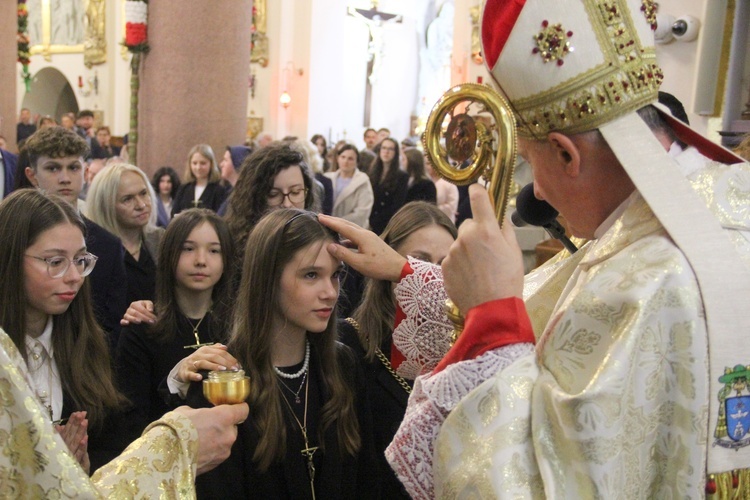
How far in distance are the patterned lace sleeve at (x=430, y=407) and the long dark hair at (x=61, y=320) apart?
130cm

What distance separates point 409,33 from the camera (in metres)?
25.2

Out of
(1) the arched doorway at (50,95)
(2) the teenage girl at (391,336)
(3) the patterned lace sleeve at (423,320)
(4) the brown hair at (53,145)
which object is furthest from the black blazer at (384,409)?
(1) the arched doorway at (50,95)

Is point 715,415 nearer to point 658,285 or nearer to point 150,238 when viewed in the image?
point 658,285

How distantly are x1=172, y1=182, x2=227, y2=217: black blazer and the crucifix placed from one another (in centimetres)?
1625

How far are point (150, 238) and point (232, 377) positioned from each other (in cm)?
293

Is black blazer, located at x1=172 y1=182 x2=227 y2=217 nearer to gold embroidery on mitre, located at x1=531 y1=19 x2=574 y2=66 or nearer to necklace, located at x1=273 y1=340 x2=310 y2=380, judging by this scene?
necklace, located at x1=273 y1=340 x2=310 y2=380

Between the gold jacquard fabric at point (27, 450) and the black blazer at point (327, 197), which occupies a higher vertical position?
the gold jacquard fabric at point (27, 450)

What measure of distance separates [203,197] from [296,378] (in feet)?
14.2

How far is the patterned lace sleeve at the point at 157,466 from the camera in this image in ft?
4.67

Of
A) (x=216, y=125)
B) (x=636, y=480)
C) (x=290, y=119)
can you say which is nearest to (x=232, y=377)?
(x=636, y=480)

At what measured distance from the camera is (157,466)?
4.93 ft

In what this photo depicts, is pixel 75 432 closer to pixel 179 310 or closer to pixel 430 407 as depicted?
pixel 430 407

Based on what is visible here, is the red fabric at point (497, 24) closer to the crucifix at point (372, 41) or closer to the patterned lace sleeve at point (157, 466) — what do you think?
the patterned lace sleeve at point (157, 466)

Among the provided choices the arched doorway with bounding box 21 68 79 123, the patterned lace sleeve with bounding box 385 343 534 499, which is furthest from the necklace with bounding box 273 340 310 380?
the arched doorway with bounding box 21 68 79 123
